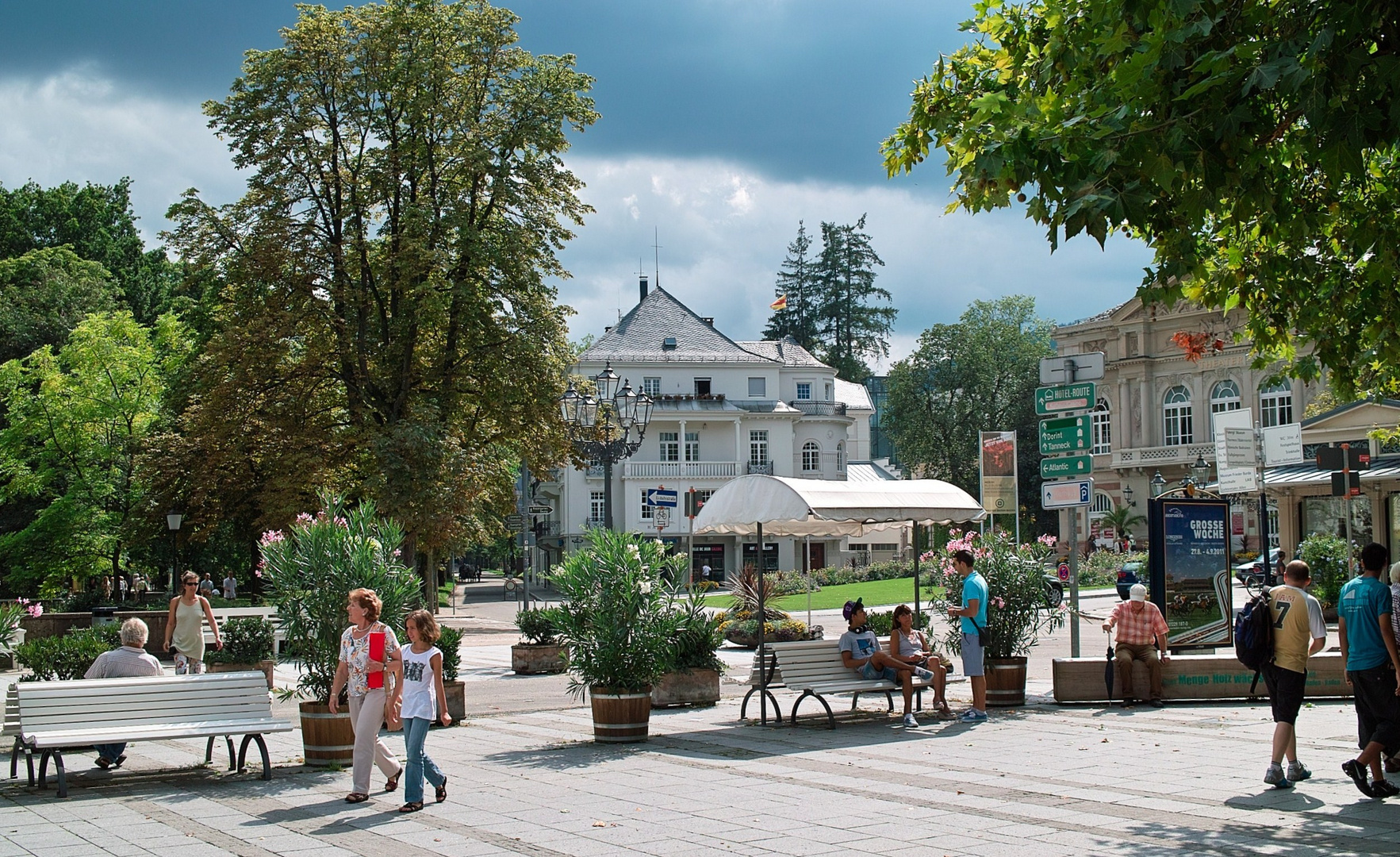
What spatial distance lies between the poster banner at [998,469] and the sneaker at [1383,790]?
2075cm

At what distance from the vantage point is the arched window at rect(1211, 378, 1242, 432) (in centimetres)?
6888

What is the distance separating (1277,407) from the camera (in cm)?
6638

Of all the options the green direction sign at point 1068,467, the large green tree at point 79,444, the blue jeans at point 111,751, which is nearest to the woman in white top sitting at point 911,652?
the green direction sign at point 1068,467

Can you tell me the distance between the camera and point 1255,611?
31.9ft

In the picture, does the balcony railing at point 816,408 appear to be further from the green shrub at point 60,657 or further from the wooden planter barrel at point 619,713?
the wooden planter barrel at point 619,713

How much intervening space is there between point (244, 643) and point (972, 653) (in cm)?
1166

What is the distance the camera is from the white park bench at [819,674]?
44.2 ft

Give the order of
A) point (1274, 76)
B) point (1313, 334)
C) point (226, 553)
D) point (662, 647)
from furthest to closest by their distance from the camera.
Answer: point (226, 553), point (662, 647), point (1313, 334), point (1274, 76)

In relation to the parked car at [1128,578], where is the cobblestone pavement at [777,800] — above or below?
below

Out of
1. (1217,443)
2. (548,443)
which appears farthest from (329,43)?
(1217,443)

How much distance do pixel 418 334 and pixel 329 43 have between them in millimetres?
6644

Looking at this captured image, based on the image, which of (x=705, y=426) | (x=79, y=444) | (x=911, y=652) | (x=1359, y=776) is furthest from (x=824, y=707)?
(x=705, y=426)

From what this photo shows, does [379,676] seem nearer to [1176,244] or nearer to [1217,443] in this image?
[1176,244]

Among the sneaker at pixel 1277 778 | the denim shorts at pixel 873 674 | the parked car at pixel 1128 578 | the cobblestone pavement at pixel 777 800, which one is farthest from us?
the parked car at pixel 1128 578
